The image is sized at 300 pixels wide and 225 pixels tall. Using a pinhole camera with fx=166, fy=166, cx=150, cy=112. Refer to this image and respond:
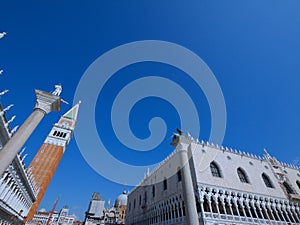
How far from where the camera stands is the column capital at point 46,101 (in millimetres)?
8385

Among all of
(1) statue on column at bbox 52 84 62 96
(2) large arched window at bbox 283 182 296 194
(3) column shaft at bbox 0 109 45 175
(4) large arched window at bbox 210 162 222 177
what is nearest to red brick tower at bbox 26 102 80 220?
(1) statue on column at bbox 52 84 62 96

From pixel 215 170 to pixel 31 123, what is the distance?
19963 millimetres

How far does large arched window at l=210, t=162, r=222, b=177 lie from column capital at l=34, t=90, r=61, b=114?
60.7 ft

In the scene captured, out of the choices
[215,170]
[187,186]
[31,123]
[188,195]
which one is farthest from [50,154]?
[188,195]

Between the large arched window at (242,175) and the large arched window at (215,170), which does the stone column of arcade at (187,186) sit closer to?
the large arched window at (215,170)

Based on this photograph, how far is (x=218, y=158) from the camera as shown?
21844mm

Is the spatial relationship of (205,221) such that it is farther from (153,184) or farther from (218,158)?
(153,184)

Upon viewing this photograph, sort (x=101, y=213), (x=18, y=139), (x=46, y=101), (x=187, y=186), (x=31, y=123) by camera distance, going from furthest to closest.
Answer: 1. (x=101, y=213)
2. (x=187, y=186)
3. (x=46, y=101)
4. (x=31, y=123)
5. (x=18, y=139)

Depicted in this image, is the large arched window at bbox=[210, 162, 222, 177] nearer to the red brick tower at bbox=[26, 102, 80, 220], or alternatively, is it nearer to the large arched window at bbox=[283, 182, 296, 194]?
the large arched window at bbox=[283, 182, 296, 194]

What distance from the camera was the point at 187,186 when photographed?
32.1 ft

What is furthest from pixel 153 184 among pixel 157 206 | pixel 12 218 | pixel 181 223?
pixel 12 218

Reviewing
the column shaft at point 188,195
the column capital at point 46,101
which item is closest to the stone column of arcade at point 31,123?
the column capital at point 46,101

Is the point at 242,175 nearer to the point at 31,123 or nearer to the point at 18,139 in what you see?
the point at 31,123

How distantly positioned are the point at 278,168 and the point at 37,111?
32971mm
